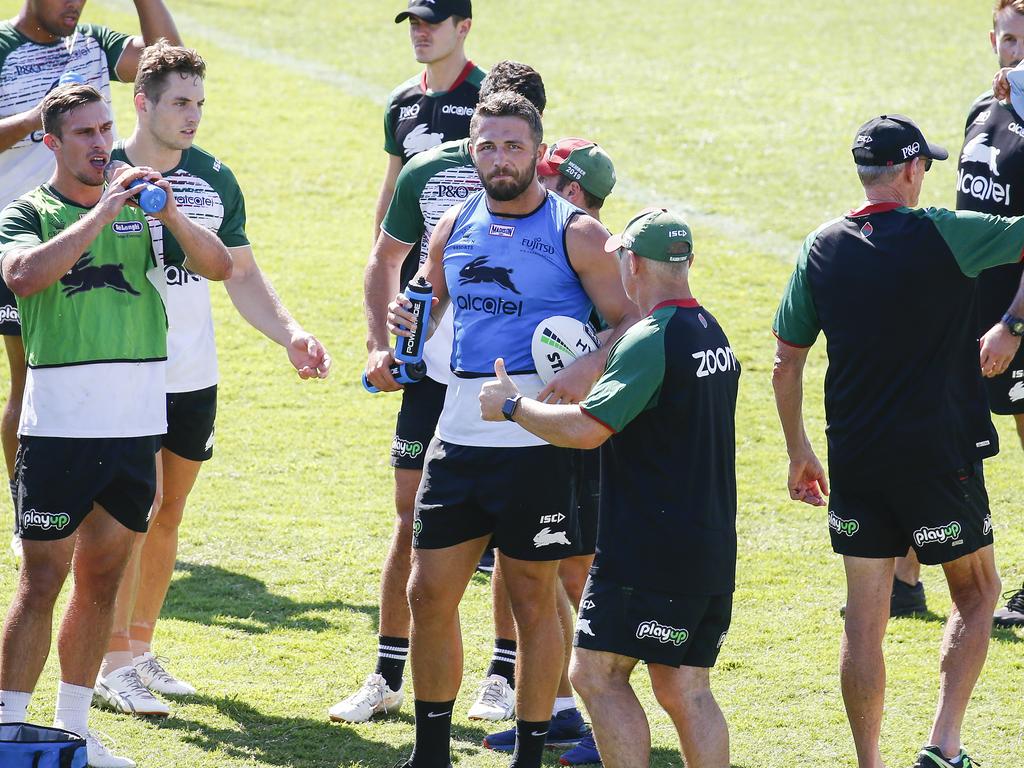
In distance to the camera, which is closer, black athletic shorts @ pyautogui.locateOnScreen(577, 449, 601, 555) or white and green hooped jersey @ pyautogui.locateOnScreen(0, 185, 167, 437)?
white and green hooped jersey @ pyautogui.locateOnScreen(0, 185, 167, 437)

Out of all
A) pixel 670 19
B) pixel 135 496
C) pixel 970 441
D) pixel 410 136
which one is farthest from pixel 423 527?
pixel 670 19

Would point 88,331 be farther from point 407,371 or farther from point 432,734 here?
point 432,734

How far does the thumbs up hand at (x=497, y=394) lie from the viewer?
4902 millimetres

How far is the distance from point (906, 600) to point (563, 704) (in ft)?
7.12

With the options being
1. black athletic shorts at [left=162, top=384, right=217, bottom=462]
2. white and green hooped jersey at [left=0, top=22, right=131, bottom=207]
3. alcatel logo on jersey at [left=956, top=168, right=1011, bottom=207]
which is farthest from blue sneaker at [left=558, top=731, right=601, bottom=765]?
white and green hooped jersey at [left=0, top=22, right=131, bottom=207]

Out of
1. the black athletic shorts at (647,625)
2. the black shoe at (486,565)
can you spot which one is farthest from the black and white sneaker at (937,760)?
the black shoe at (486,565)

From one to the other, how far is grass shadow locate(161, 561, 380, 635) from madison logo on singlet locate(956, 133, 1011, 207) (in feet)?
12.2

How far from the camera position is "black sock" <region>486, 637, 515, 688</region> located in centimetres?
629

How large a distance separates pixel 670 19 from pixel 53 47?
61.5ft

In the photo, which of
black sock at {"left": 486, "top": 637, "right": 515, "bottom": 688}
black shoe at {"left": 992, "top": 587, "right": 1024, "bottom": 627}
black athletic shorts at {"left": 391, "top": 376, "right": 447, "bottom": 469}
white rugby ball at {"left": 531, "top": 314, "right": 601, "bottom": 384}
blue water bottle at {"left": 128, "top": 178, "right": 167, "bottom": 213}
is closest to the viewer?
blue water bottle at {"left": 128, "top": 178, "right": 167, "bottom": 213}

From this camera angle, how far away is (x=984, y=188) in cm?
719

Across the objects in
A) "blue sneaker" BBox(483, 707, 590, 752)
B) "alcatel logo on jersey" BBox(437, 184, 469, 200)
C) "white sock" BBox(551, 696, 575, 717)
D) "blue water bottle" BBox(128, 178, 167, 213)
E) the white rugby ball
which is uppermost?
"alcatel logo on jersey" BBox(437, 184, 469, 200)

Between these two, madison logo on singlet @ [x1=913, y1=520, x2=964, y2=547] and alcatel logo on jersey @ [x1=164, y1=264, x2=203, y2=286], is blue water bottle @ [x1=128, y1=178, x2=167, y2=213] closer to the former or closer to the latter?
alcatel logo on jersey @ [x1=164, y1=264, x2=203, y2=286]

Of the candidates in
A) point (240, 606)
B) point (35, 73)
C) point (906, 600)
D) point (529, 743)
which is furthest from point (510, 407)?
point (35, 73)
